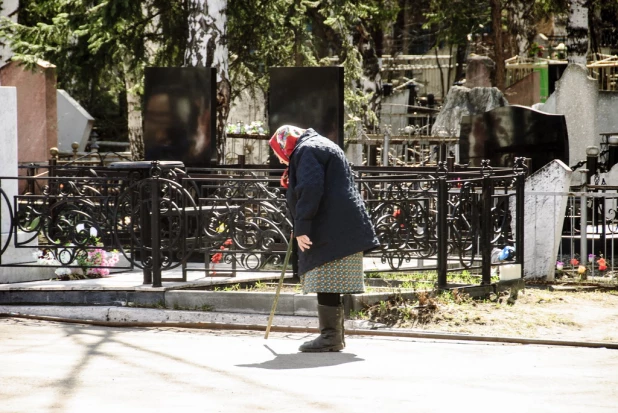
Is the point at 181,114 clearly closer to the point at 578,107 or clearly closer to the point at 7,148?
the point at 7,148

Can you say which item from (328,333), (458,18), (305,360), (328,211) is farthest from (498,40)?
(305,360)

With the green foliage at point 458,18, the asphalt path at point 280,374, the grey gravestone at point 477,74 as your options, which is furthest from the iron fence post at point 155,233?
the green foliage at point 458,18

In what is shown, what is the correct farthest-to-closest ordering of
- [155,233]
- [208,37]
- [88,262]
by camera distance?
1. [208,37]
2. [88,262]
3. [155,233]

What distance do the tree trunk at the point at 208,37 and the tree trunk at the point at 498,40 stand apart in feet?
51.5

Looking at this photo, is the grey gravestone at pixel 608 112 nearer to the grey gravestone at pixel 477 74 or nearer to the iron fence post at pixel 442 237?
the grey gravestone at pixel 477 74

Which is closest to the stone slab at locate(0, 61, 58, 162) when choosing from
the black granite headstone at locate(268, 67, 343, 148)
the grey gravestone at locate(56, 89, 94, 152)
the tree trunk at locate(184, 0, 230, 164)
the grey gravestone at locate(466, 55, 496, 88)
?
the tree trunk at locate(184, 0, 230, 164)

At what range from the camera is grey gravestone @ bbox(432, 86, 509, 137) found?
77.5 feet

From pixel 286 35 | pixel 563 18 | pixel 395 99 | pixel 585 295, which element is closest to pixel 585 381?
pixel 585 295

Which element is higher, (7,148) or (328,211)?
(7,148)

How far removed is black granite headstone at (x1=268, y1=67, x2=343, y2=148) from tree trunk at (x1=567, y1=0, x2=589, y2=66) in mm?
10876

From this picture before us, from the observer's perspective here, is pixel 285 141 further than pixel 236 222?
No

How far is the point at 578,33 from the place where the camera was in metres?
22.3

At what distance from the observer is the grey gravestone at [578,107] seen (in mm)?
17766

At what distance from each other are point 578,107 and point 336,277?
1135cm
